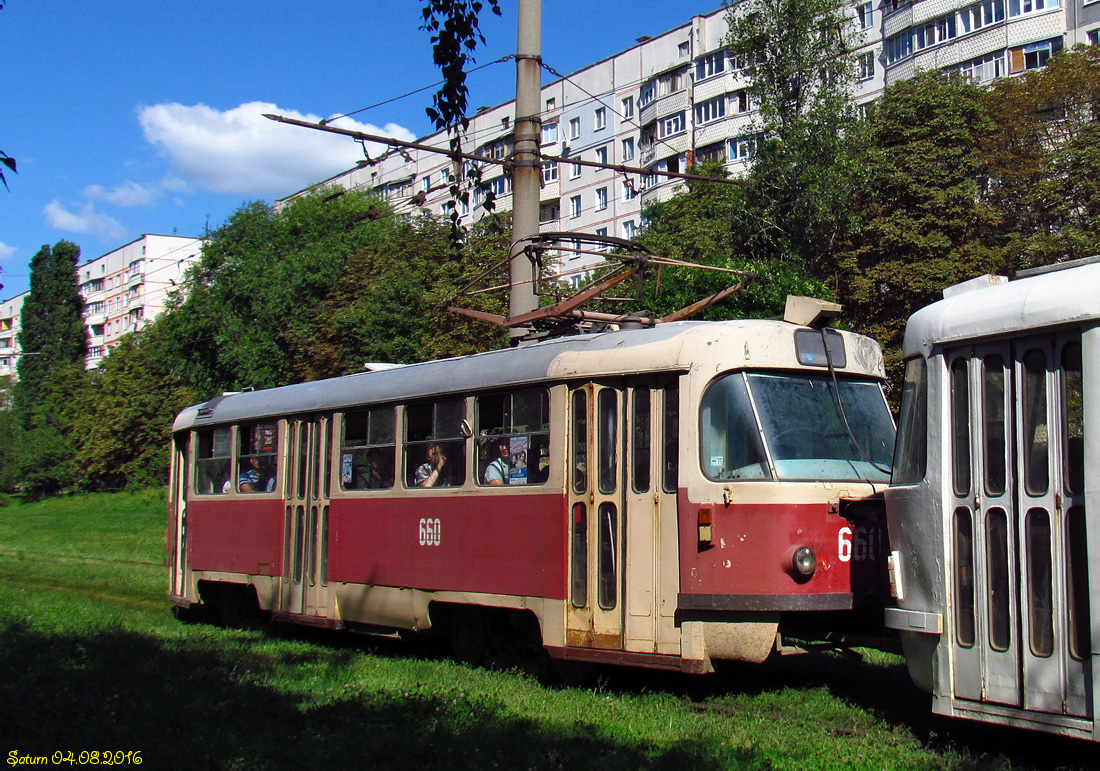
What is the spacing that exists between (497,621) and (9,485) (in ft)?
241

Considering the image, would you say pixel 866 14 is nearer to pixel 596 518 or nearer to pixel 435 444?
pixel 435 444

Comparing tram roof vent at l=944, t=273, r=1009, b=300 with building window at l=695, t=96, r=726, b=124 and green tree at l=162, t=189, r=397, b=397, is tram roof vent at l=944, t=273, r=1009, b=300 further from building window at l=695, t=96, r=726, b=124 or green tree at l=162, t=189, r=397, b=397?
building window at l=695, t=96, r=726, b=124

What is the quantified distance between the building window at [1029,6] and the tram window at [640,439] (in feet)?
115

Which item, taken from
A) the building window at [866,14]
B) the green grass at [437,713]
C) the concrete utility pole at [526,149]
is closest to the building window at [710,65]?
the building window at [866,14]

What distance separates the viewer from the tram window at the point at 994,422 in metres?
6.56

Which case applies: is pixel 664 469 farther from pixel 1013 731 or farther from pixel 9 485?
pixel 9 485

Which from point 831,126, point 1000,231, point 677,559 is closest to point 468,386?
point 677,559

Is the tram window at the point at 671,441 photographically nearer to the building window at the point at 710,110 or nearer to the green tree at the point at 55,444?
the building window at the point at 710,110

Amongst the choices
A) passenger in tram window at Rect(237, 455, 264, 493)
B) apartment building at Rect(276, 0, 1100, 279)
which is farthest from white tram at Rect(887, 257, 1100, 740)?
apartment building at Rect(276, 0, 1100, 279)

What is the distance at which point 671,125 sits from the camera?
52.9 m

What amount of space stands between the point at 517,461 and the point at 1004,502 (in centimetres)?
444

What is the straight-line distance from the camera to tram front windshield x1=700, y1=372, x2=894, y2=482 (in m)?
8.38

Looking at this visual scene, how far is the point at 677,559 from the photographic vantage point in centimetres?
845

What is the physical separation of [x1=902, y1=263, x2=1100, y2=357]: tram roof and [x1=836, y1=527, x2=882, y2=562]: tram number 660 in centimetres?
161
